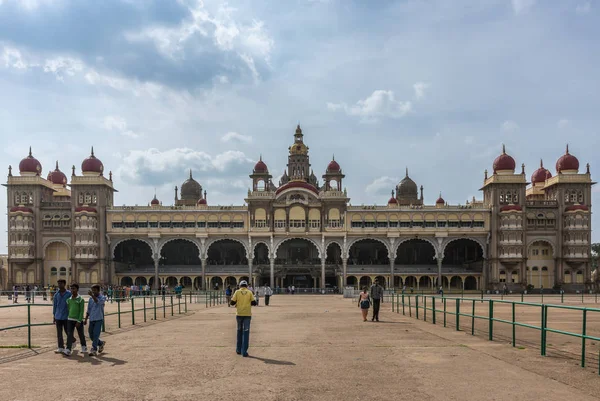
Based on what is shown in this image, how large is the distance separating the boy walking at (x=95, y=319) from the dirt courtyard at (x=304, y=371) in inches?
11.7

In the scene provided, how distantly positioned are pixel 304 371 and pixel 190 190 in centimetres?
8294

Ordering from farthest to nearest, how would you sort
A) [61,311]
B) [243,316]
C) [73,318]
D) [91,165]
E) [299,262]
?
[299,262]
[91,165]
[61,311]
[73,318]
[243,316]

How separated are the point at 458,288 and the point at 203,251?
3135 cm

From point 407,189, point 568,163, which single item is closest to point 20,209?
point 407,189

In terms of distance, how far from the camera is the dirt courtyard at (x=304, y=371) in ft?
34.3

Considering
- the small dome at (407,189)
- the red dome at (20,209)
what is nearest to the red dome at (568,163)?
the small dome at (407,189)

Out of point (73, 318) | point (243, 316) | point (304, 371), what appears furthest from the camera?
point (73, 318)

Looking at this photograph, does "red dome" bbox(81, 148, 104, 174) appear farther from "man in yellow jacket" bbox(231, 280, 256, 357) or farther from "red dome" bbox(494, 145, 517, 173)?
"man in yellow jacket" bbox(231, 280, 256, 357)

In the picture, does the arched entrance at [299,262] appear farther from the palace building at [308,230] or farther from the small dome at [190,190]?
the small dome at [190,190]

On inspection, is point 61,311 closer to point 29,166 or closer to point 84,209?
point 84,209

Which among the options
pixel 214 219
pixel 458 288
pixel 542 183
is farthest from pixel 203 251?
pixel 542 183

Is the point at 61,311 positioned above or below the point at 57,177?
below

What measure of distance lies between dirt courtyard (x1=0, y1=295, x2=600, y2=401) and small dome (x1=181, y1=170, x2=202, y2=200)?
75.5 m

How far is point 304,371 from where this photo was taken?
1252 centimetres
